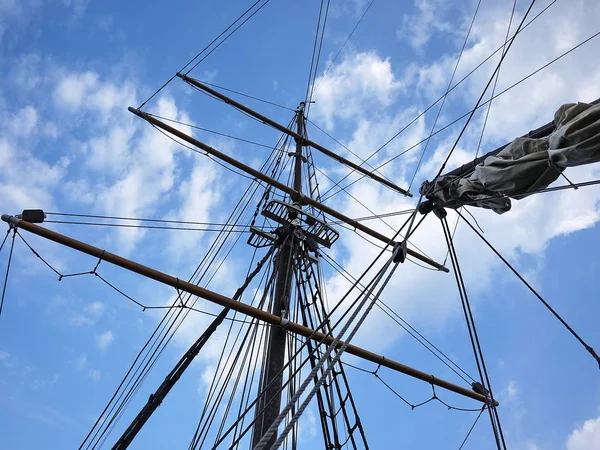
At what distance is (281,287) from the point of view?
30.6ft

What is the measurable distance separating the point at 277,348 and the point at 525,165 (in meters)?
5.19

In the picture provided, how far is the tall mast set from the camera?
707 cm

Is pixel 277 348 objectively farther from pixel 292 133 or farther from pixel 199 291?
pixel 292 133

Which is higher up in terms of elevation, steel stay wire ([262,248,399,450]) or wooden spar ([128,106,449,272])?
wooden spar ([128,106,449,272])

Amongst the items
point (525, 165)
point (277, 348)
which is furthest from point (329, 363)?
point (277, 348)

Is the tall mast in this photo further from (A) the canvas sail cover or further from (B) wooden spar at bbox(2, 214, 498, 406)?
(A) the canvas sail cover

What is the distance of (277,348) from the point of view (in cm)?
829

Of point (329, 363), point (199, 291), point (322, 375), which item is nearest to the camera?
point (322, 375)

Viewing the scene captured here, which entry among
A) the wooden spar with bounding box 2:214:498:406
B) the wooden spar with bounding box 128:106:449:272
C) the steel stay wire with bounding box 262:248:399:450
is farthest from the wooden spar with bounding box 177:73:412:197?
the steel stay wire with bounding box 262:248:399:450

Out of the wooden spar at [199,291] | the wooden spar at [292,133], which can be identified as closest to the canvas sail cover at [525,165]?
the wooden spar at [199,291]

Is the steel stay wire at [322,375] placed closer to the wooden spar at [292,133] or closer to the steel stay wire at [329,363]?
the steel stay wire at [329,363]

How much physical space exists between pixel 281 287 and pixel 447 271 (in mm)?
4260

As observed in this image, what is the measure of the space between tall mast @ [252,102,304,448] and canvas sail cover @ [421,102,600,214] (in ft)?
10.2

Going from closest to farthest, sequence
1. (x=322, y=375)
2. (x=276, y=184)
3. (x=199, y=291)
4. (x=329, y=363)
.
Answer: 1. (x=322, y=375)
2. (x=329, y=363)
3. (x=199, y=291)
4. (x=276, y=184)
